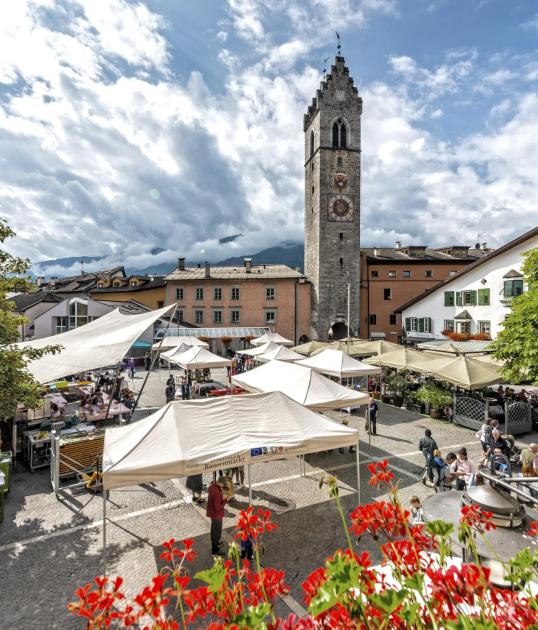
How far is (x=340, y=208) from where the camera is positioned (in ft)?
139

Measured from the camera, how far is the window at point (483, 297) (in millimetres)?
30234

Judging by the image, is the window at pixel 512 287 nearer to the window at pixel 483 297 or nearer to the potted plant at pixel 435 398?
the window at pixel 483 297

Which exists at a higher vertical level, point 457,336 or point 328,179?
point 328,179

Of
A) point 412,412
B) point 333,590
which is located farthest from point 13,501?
point 412,412

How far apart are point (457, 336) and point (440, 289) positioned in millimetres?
6271

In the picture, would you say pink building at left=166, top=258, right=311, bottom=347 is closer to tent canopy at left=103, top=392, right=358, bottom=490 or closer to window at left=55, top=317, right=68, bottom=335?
window at left=55, top=317, right=68, bottom=335

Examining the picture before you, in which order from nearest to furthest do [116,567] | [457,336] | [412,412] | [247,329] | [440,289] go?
[116,567]
[412,412]
[457,336]
[440,289]
[247,329]

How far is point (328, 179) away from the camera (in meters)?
42.2

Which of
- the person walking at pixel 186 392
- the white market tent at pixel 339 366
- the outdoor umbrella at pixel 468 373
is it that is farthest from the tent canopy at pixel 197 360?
the outdoor umbrella at pixel 468 373

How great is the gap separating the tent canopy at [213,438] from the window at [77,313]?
29863 millimetres

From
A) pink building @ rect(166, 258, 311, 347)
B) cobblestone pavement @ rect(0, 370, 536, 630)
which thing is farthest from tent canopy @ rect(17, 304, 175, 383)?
pink building @ rect(166, 258, 311, 347)

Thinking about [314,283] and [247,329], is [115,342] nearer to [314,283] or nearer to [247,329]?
[247,329]

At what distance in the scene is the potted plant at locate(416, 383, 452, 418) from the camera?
53.1 feet

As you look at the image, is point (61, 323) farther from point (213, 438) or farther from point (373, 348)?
point (213, 438)
